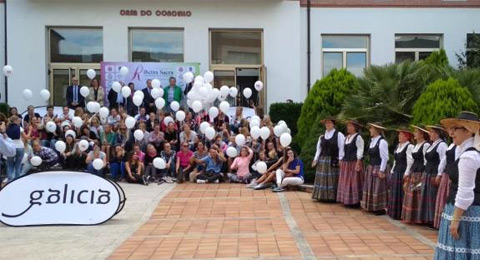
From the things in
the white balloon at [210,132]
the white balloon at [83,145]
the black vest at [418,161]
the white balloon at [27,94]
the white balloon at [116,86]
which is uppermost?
the white balloon at [116,86]

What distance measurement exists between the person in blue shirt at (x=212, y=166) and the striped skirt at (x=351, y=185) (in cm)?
479

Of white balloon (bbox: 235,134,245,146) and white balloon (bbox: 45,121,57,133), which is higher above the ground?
white balloon (bbox: 45,121,57,133)

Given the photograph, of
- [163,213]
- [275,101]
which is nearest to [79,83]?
[275,101]

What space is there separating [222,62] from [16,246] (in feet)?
47.5

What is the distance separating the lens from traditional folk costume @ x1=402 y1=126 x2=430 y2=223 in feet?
30.3

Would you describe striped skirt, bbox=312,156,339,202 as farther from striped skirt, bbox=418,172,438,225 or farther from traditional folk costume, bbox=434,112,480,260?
traditional folk costume, bbox=434,112,480,260

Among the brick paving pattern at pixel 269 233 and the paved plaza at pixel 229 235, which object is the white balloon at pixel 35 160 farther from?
the brick paving pattern at pixel 269 233

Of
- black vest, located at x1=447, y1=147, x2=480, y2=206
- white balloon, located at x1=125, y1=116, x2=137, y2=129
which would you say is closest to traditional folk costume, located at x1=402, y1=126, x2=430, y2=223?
black vest, located at x1=447, y1=147, x2=480, y2=206

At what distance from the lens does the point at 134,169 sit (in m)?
15.3

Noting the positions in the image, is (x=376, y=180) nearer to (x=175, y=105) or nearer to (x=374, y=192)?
(x=374, y=192)

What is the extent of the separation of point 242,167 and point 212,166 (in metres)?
0.87

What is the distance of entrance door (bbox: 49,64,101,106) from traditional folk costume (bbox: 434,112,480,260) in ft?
57.0

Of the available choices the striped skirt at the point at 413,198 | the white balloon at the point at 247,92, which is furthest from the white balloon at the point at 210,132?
the striped skirt at the point at 413,198

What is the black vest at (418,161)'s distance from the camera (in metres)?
9.25
